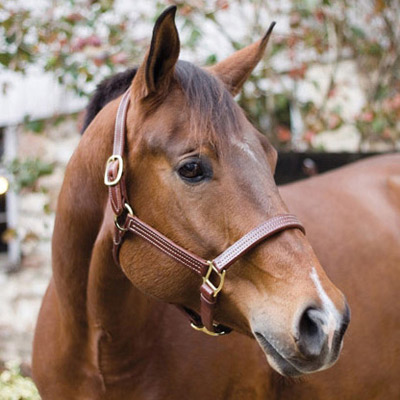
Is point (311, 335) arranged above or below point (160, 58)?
below

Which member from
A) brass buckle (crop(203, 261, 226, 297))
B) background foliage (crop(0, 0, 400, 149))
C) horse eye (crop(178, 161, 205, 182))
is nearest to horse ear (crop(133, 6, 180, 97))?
horse eye (crop(178, 161, 205, 182))

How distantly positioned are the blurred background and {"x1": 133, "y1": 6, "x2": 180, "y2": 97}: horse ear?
2.40 meters

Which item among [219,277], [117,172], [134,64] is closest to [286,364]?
[219,277]

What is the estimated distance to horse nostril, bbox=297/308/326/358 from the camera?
4.65 feet

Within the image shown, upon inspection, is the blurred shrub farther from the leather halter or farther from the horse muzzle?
the horse muzzle

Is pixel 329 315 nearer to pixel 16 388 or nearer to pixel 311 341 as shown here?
pixel 311 341

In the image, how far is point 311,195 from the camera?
2.88 meters

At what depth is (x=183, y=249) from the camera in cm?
165

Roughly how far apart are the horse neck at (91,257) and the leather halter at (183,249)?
79mm

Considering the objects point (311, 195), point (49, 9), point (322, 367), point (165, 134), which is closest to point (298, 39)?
point (49, 9)

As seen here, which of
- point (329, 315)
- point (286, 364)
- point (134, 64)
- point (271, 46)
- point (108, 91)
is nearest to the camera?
point (329, 315)

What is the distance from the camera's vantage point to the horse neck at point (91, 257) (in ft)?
6.15

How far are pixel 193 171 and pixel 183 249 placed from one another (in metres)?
0.24

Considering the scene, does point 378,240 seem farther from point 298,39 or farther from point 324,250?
point 298,39
